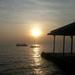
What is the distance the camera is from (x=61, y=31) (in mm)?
40188

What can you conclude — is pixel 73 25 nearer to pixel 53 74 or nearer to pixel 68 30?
pixel 68 30

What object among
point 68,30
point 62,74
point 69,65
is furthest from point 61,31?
point 62,74

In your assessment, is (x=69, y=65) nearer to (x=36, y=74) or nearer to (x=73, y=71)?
(x=73, y=71)

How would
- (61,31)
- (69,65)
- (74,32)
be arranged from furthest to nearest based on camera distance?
(61,31) → (74,32) → (69,65)

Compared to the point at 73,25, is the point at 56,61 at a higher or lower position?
lower

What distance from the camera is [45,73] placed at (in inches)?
1206

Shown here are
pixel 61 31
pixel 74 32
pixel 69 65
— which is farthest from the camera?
pixel 61 31

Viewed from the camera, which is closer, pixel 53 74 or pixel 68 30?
pixel 53 74

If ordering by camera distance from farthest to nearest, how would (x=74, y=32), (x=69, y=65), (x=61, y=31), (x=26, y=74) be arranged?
(x=61, y=31)
(x=74, y=32)
(x=69, y=65)
(x=26, y=74)

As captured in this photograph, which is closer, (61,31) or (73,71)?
(73,71)

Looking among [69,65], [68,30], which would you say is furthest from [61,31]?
[69,65]

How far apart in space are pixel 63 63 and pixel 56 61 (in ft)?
16.5

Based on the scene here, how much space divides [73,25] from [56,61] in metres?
6.74

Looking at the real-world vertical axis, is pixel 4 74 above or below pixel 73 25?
below
